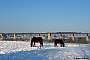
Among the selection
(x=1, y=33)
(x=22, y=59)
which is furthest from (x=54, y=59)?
(x=1, y=33)

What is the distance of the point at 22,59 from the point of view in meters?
11.6

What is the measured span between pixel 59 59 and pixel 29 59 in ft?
5.88

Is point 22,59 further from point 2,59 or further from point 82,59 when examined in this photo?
point 82,59

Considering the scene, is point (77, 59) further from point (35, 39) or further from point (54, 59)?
point (35, 39)

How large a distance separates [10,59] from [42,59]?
1.85 m

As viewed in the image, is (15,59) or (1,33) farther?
(1,33)

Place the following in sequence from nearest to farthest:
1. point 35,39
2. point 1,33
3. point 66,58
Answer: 1. point 66,58
2. point 35,39
3. point 1,33

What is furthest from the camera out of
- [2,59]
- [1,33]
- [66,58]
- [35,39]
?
[1,33]

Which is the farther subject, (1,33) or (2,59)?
(1,33)

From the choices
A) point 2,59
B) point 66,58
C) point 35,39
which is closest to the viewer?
point 2,59

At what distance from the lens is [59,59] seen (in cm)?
1185

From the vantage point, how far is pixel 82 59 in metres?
11.8

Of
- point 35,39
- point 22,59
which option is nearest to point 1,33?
point 35,39

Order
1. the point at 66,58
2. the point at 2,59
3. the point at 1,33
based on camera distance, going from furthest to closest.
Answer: the point at 1,33
the point at 66,58
the point at 2,59
